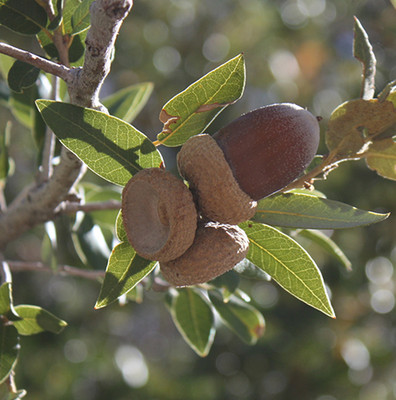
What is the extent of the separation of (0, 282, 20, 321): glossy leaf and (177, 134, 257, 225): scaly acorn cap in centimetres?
44

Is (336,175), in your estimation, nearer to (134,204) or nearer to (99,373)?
(99,373)

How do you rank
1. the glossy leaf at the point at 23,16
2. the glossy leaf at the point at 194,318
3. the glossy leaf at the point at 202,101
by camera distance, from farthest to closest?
1. the glossy leaf at the point at 194,318
2. the glossy leaf at the point at 23,16
3. the glossy leaf at the point at 202,101

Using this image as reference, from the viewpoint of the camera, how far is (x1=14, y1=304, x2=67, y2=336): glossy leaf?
3.61 ft

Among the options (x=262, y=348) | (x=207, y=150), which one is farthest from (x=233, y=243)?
(x=262, y=348)

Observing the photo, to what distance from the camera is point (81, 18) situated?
986 millimetres

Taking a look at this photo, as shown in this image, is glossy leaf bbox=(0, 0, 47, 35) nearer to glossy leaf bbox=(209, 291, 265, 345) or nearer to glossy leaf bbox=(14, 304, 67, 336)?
glossy leaf bbox=(14, 304, 67, 336)

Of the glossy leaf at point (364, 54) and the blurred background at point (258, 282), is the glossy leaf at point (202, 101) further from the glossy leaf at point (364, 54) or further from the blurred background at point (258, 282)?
the blurred background at point (258, 282)

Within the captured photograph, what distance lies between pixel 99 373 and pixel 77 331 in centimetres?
49

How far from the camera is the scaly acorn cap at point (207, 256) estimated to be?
823 mm

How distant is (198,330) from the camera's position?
56.2 inches

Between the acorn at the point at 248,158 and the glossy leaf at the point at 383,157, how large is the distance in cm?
16

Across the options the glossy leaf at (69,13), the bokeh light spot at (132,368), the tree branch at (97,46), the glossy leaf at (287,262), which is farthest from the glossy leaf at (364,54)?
the bokeh light spot at (132,368)

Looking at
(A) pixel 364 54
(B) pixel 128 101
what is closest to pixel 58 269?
(B) pixel 128 101

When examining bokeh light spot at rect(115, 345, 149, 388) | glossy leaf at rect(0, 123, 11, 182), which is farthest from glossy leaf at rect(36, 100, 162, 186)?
bokeh light spot at rect(115, 345, 149, 388)
